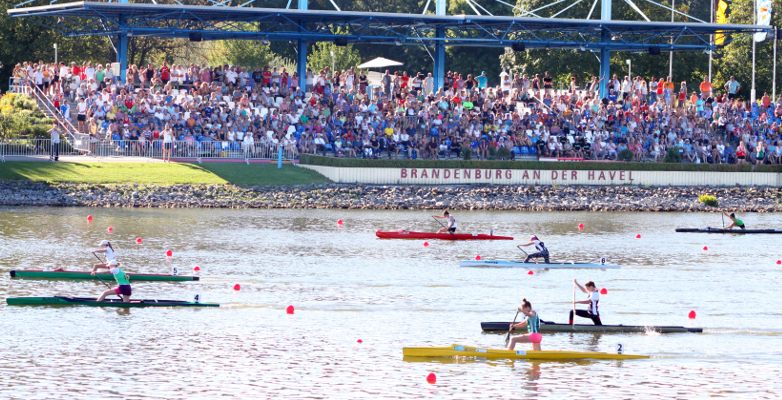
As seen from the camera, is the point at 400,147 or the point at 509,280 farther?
the point at 400,147

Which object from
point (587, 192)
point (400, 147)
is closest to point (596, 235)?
point (587, 192)

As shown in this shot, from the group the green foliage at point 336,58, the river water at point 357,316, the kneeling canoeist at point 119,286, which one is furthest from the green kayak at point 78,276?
the green foliage at point 336,58

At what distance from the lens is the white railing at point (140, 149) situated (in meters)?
42.8

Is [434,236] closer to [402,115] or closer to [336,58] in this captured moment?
[402,115]

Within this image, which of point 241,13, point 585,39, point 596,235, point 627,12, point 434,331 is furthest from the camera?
point 627,12

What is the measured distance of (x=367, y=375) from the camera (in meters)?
16.9

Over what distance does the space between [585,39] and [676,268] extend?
103 ft

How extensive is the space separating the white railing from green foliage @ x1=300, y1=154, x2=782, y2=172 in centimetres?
296

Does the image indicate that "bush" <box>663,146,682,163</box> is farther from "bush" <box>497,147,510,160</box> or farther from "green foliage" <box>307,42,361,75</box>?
"green foliage" <box>307,42,361,75</box>

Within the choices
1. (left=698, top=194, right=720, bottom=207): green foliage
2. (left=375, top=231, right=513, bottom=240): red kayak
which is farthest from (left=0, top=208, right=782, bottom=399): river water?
(left=698, top=194, right=720, bottom=207): green foliage

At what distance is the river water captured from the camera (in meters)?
16.5

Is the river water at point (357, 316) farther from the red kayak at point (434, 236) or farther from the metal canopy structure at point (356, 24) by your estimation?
the metal canopy structure at point (356, 24)

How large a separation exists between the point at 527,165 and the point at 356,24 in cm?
1263

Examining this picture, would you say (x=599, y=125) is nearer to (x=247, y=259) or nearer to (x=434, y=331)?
(x=247, y=259)
